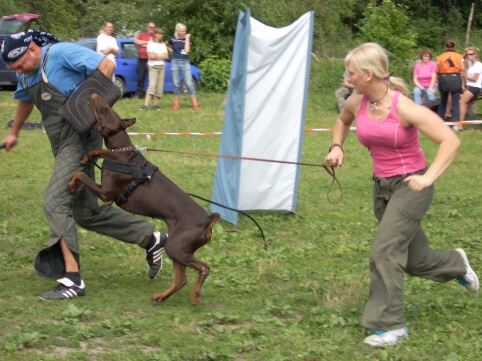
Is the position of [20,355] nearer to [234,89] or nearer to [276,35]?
[234,89]

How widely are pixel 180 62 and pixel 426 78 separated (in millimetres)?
5126

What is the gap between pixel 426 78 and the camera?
16.7 metres

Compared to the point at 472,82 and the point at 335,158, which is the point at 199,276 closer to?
the point at 335,158

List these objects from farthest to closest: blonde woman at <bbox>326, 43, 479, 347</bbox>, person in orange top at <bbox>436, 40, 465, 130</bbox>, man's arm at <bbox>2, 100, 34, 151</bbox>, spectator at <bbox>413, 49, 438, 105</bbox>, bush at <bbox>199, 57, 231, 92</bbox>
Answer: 1. bush at <bbox>199, 57, 231, 92</bbox>
2. spectator at <bbox>413, 49, 438, 105</bbox>
3. person in orange top at <bbox>436, 40, 465, 130</bbox>
4. man's arm at <bbox>2, 100, 34, 151</bbox>
5. blonde woman at <bbox>326, 43, 479, 347</bbox>

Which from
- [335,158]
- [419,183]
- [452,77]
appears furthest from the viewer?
[452,77]

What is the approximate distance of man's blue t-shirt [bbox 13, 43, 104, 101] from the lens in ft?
18.6

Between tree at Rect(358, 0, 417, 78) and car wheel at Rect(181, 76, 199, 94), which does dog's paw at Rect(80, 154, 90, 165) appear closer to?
car wheel at Rect(181, 76, 199, 94)

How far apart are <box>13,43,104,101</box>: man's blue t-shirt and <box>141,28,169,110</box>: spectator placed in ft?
37.8

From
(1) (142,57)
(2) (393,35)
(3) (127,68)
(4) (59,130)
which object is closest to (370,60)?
(4) (59,130)

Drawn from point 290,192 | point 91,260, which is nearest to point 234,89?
point 290,192

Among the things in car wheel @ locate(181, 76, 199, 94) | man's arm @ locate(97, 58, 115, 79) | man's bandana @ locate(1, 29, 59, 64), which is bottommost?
car wheel @ locate(181, 76, 199, 94)

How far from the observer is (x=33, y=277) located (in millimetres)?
6305

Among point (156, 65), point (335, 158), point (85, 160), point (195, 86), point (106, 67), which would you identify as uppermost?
point (106, 67)

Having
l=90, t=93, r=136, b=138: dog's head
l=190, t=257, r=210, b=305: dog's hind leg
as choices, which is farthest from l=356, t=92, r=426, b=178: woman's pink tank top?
l=90, t=93, r=136, b=138: dog's head
